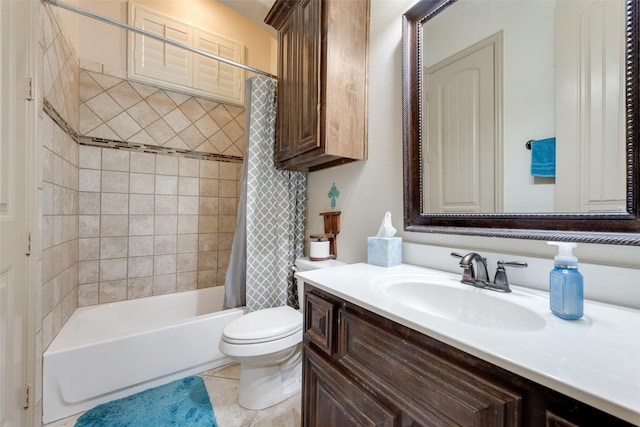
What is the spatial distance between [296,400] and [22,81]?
6.52 ft

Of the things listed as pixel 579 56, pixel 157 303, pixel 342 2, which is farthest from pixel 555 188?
pixel 157 303

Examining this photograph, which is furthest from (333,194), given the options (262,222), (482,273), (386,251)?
(482,273)

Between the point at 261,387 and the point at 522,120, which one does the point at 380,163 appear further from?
the point at 261,387

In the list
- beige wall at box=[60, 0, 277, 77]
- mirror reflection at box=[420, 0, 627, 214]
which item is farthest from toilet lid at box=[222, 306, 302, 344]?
beige wall at box=[60, 0, 277, 77]

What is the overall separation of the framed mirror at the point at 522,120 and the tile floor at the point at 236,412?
1.16 metres

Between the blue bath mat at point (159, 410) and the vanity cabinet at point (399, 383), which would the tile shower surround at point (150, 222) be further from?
the vanity cabinet at point (399, 383)

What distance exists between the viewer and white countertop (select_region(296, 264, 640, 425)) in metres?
0.36

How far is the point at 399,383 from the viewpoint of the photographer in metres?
0.62

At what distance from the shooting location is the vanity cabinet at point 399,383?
0.42m

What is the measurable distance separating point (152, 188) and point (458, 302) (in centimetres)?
230

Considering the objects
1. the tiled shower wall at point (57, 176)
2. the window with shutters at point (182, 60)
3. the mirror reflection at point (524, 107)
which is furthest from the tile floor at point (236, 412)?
the window with shutters at point (182, 60)

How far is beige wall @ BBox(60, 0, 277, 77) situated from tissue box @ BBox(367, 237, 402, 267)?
2293mm

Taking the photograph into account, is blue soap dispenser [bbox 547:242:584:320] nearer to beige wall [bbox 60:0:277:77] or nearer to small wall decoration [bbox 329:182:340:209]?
small wall decoration [bbox 329:182:340:209]

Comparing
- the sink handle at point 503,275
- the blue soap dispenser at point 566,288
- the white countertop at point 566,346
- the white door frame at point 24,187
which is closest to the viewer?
the white countertop at point 566,346
